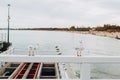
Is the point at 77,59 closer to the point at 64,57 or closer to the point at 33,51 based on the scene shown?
the point at 64,57

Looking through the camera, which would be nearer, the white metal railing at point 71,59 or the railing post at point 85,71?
the white metal railing at point 71,59

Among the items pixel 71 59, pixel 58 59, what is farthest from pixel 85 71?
pixel 58 59

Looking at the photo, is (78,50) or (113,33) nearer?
(78,50)

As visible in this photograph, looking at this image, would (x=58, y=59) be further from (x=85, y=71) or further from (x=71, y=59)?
(x=85, y=71)

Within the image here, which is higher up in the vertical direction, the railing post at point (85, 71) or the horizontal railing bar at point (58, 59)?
the horizontal railing bar at point (58, 59)

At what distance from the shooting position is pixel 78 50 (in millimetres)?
3080

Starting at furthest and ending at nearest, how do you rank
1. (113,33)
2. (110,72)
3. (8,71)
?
1. (113,33)
2. (110,72)
3. (8,71)

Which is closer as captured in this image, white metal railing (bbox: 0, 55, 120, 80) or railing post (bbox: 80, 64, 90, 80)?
white metal railing (bbox: 0, 55, 120, 80)

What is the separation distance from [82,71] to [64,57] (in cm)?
29

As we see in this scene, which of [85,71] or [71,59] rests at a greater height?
[71,59]

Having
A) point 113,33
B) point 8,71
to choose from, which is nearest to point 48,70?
point 8,71

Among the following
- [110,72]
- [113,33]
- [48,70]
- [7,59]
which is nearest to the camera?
[7,59]

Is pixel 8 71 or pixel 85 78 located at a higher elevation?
pixel 85 78

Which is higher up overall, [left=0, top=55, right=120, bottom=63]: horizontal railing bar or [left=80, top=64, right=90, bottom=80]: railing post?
[left=0, top=55, right=120, bottom=63]: horizontal railing bar
